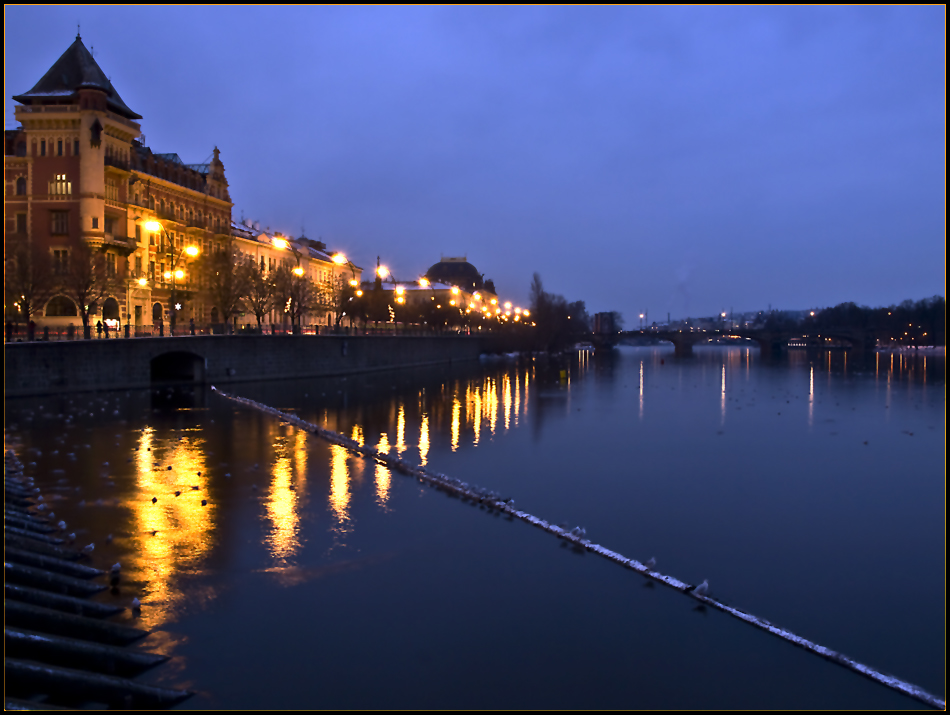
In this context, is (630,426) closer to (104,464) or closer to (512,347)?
(104,464)

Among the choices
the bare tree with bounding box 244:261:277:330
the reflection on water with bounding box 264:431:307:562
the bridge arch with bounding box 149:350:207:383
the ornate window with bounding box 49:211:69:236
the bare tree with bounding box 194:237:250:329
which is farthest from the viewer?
the bare tree with bounding box 244:261:277:330

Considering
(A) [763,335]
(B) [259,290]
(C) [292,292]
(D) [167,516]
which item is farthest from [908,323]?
(D) [167,516]

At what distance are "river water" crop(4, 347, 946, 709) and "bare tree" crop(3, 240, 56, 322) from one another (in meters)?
13.0

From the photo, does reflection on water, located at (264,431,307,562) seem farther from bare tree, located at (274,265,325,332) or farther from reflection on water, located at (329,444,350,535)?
bare tree, located at (274,265,325,332)

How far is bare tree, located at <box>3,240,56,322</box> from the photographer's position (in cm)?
4122

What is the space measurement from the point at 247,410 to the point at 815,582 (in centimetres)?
2873

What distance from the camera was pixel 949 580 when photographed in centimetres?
1382

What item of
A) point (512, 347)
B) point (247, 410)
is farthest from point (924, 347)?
point (247, 410)

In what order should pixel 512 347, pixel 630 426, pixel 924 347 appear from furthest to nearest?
pixel 924 347, pixel 512 347, pixel 630 426

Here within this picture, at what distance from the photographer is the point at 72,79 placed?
176 feet

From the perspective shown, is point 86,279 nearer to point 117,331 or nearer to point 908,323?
point 117,331

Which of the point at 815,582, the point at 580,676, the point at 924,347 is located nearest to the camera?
the point at 580,676

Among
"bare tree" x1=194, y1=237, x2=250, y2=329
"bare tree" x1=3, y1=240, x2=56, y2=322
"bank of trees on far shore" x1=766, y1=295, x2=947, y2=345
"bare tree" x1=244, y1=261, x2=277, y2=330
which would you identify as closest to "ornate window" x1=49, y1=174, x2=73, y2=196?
"bare tree" x1=3, y1=240, x2=56, y2=322

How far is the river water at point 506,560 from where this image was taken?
31.3ft
